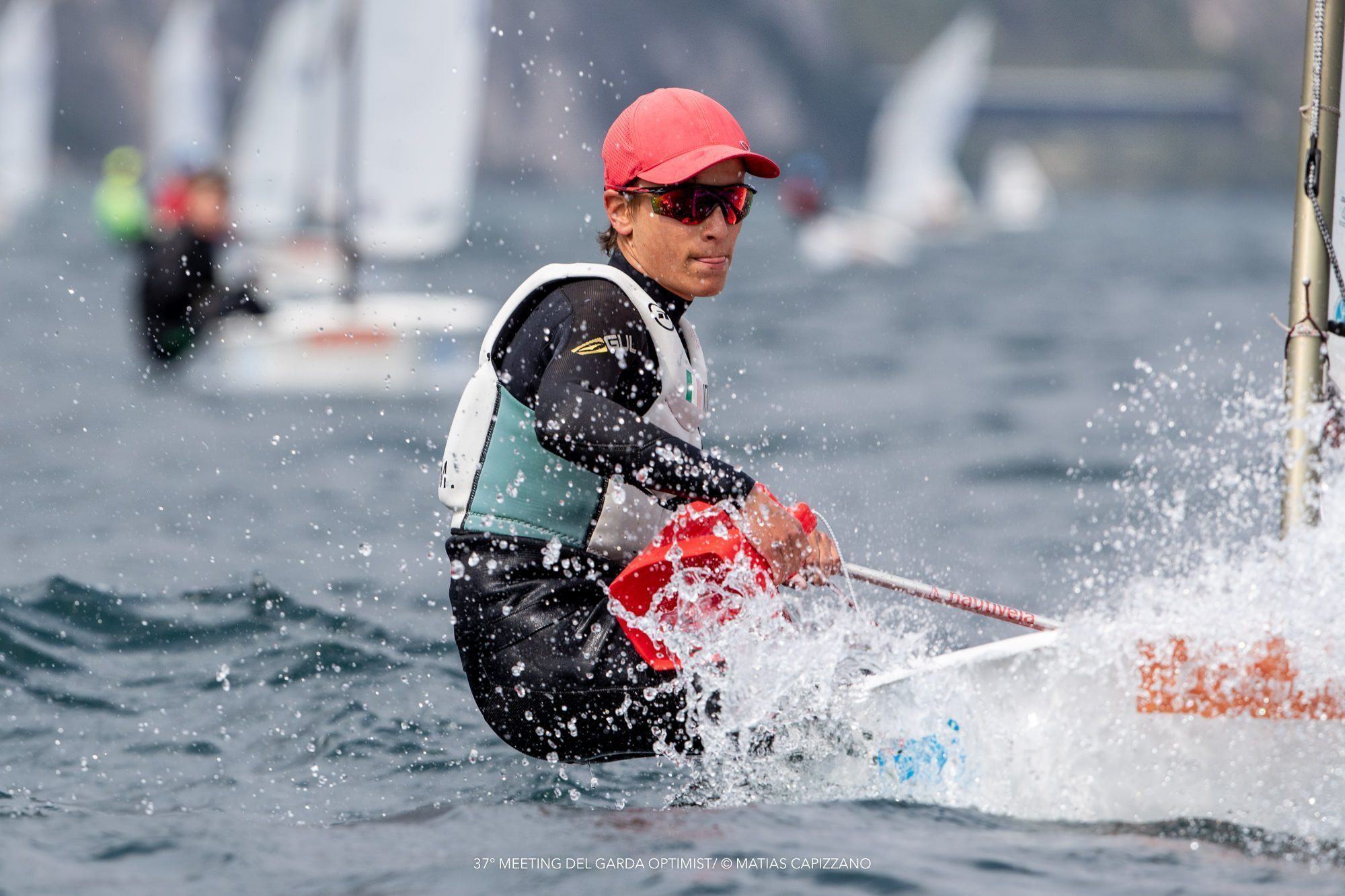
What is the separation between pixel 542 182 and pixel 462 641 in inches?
4030

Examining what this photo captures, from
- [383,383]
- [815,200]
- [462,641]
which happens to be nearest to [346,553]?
[462,641]

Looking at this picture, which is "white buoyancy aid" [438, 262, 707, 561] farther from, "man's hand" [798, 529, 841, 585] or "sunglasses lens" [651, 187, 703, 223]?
"man's hand" [798, 529, 841, 585]

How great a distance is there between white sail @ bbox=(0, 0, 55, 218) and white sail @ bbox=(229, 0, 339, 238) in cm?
2163

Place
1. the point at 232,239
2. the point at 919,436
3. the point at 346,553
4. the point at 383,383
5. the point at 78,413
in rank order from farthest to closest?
the point at 232,239 → the point at 383,383 → the point at 78,413 → the point at 919,436 → the point at 346,553

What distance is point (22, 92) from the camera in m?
44.6

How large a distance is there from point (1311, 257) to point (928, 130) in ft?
141

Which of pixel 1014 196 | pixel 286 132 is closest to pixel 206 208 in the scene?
pixel 286 132

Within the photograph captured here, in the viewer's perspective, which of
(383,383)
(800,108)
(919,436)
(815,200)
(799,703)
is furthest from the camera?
(800,108)

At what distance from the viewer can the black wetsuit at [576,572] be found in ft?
10.2

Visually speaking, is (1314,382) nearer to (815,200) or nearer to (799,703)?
(799,703)

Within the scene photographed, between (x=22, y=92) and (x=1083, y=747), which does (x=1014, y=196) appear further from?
(x=1083, y=747)

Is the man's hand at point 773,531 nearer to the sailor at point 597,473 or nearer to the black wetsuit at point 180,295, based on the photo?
the sailor at point 597,473

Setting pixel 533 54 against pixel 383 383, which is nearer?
pixel 383 383

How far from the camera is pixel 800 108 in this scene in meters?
99.4
